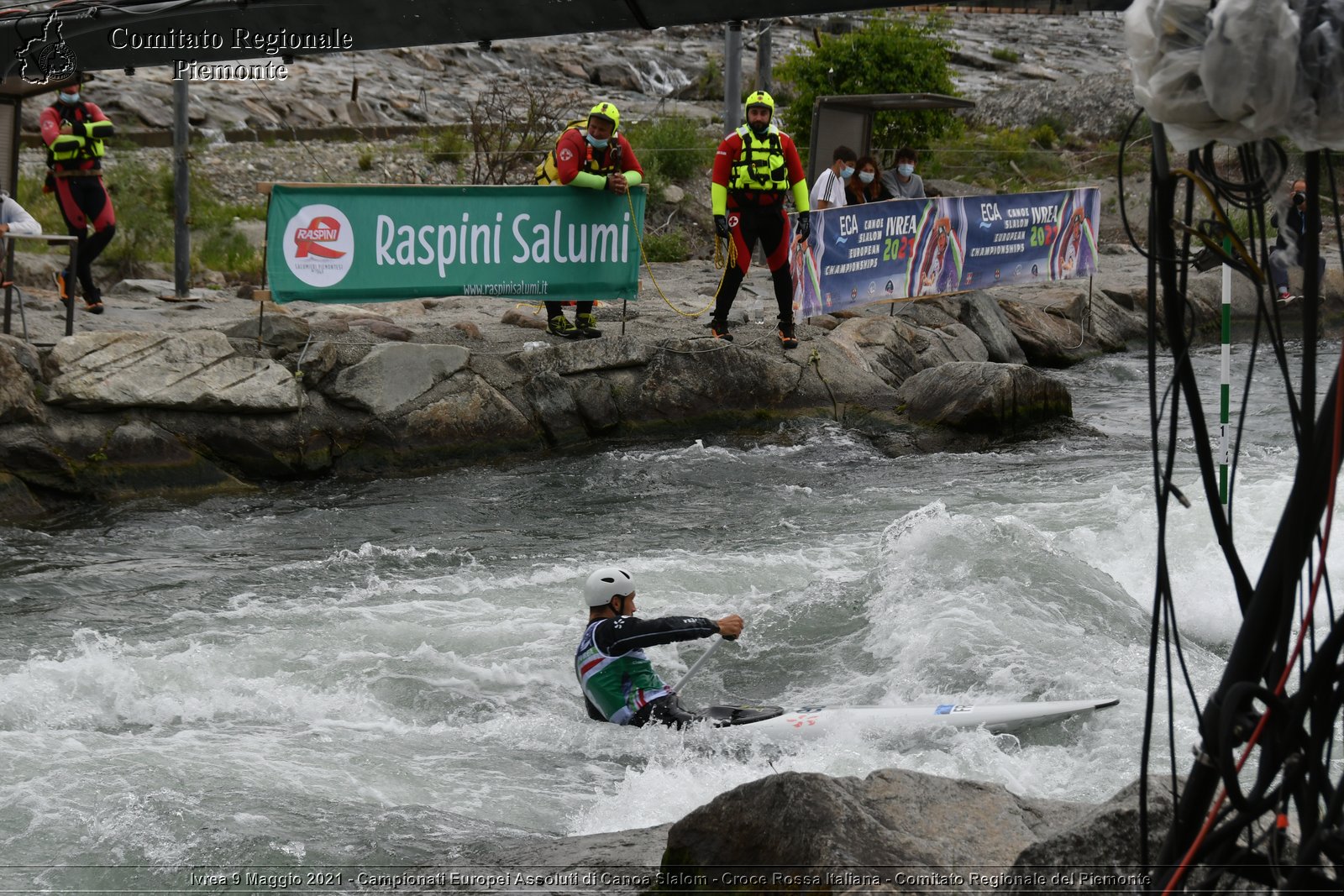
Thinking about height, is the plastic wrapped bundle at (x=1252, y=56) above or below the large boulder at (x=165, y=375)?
above

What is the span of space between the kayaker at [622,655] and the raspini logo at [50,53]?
Result: 14.0 feet

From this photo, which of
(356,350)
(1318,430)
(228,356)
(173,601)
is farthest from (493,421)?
(1318,430)

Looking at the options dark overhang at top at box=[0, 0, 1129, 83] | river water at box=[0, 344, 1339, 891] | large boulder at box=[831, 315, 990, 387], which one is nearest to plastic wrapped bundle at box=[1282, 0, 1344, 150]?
dark overhang at top at box=[0, 0, 1129, 83]

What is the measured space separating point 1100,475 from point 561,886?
792 centimetres

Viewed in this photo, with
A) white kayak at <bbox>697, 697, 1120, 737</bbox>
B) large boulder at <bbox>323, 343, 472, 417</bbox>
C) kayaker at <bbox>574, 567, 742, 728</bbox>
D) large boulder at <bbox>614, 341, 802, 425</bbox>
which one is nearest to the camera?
white kayak at <bbox>697, 697, 1120, 737</bbox>

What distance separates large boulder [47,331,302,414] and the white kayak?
211 inches

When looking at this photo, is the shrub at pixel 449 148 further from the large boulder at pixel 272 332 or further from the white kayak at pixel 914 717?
the white kayak at pixel 914 717

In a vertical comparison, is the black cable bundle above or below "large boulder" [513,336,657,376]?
above

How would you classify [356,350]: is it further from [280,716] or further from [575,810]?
[575,810]

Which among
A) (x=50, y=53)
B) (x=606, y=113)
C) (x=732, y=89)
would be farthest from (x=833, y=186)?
(x=50, y=53)

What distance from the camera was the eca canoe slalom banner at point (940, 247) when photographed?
12992 mm

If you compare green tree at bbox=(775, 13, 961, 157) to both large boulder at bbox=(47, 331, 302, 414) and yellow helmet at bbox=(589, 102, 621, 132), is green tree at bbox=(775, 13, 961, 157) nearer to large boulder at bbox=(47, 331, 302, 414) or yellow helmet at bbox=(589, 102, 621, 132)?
yellow helmet at bbox=(589, 102, 621, 132)

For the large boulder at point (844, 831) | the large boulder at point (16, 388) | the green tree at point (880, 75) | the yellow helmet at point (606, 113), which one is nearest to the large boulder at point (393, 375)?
the large boulder at point (16, 388)

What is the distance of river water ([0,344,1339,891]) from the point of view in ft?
18.2
